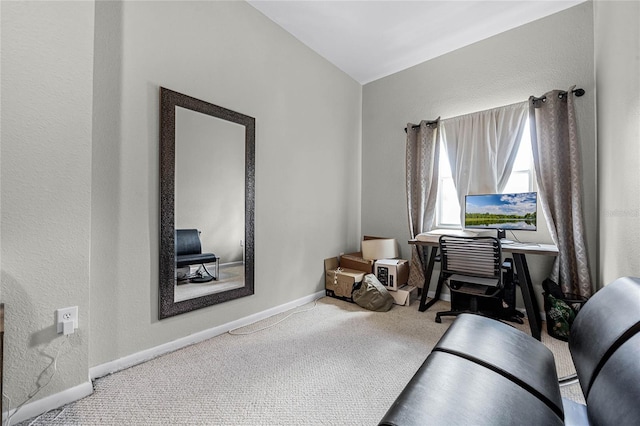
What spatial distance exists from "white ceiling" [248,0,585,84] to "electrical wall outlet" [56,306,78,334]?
2719 mm

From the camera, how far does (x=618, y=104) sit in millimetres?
1746

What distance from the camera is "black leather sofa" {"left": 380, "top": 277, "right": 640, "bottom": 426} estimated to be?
25.0 inches

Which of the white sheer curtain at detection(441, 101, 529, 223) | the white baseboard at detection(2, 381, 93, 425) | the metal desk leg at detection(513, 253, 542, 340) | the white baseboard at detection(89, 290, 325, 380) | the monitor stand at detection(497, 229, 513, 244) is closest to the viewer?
the white baseboard at detection(2, 381, 93, 425)

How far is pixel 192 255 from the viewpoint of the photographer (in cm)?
205

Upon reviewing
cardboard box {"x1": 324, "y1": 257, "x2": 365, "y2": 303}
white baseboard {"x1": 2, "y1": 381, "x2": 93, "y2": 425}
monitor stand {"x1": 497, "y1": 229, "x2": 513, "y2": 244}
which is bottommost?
white baseboard {"x1": 2, "y1": 381, "x2": 93, "y2": 425}

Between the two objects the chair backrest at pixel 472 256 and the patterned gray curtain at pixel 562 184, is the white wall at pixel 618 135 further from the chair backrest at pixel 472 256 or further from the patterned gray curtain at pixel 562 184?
the chair backrest at pixel 472 256

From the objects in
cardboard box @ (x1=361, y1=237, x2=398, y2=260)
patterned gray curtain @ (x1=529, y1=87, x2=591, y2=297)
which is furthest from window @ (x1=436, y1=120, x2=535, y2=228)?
cardboard box @ (x1=361, y1=237, x2=398, y2=260)

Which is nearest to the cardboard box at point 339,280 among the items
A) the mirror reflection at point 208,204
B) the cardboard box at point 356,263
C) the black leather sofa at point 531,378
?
the cardboard box at point 356,263

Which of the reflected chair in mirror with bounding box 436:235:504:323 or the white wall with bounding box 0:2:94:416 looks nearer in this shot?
the white wall with bounding box 0:2:94:416

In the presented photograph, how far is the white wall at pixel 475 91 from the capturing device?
238 centimetres

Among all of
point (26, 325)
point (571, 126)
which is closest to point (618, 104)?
point (571, 126)

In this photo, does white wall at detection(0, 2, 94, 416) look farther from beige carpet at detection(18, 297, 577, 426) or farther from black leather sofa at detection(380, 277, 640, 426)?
black leather sofa at detection(380, 277, 640, 426)

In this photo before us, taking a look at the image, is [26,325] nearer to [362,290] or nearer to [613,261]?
[362,290]

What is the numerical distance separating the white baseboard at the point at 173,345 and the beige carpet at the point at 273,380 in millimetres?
44
